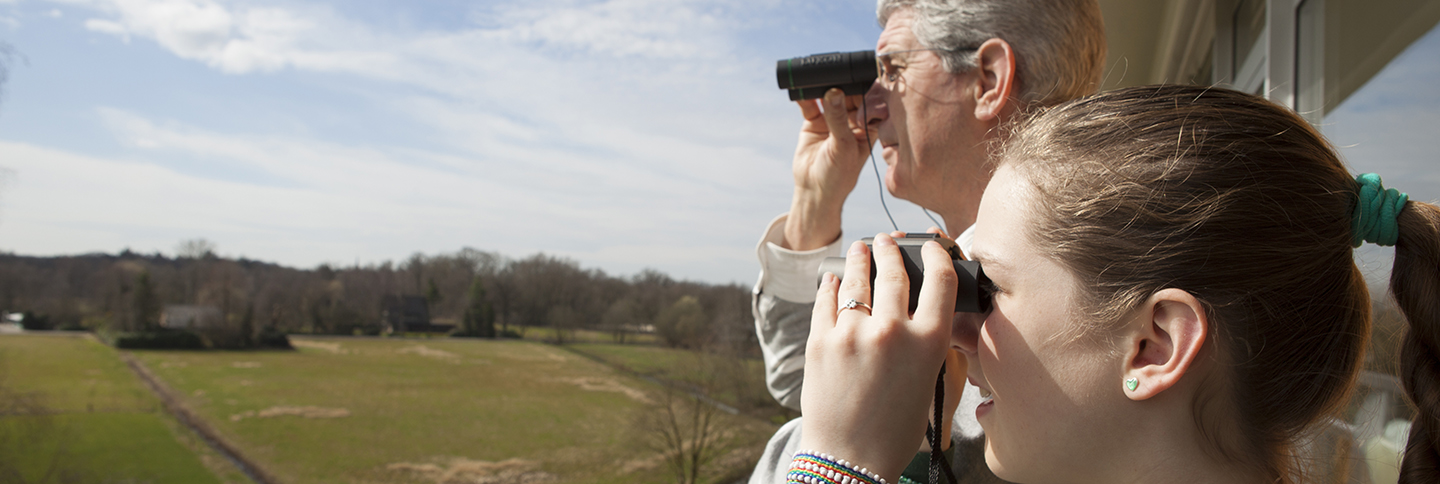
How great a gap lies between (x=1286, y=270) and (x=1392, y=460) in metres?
0.56

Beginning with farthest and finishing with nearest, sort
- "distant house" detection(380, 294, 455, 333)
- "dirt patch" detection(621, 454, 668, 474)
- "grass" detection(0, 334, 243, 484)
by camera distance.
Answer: "distant house" detection(380, 294, 455, 333)
"dirt patch" detection(621, 454, 668, 474)
"grass" detection(0, 334, 243, 484)

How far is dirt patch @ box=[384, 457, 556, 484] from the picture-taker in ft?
101

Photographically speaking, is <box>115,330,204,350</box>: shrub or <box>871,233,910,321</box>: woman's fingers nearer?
<box>871,233,910,321</box>: woman's fingers

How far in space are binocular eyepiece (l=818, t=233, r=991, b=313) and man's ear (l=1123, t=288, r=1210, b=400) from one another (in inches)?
5.2

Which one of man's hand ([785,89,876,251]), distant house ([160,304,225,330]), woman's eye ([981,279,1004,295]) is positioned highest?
man's hand ([785,89,876,251])

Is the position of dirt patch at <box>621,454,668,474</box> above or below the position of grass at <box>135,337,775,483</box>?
below

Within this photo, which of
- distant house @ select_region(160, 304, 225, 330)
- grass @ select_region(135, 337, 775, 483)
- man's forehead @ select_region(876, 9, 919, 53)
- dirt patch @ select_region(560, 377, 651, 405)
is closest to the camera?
man's forehead @ select_region(876, 9, 919, 53)

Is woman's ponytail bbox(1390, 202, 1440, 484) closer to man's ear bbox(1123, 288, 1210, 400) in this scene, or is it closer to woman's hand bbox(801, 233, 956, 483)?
man's ear bbox(1123, 288, 1210, 400)

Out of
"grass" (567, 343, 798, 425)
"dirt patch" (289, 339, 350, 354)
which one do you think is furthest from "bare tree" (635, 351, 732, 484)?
"dirt patch" (289, 339, 350, 354)

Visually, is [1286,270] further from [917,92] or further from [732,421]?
[732,421]


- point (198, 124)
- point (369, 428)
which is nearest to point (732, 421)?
point (369, 428)

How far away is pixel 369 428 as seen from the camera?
35406 mm

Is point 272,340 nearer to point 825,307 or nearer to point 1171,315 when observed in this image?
point 825,307

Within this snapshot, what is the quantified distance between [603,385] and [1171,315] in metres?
41.8
